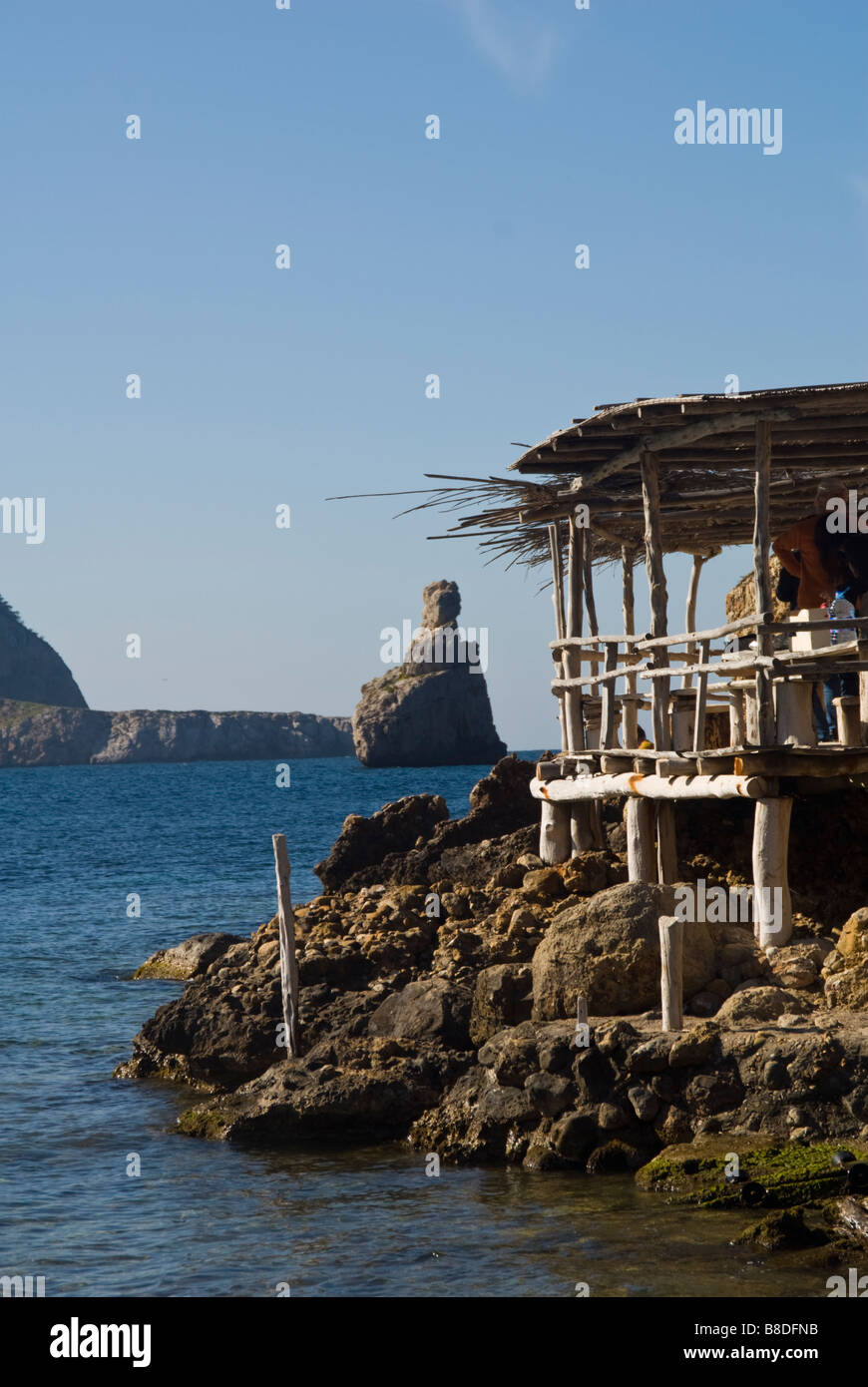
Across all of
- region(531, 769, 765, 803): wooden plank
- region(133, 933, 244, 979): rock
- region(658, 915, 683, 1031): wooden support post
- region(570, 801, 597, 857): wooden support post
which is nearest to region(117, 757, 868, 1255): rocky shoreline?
region(658, 915, 683, 1031): wooden support post

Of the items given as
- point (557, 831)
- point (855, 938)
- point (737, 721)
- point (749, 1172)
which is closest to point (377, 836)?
point (557, 831)

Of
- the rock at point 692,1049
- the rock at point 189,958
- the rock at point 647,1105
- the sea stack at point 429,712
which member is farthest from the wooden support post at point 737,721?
the sea stack at point 429,712

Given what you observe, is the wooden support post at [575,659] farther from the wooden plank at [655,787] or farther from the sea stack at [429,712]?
the sea stack at [429,712]

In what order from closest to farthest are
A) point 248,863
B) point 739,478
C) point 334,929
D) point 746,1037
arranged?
1. point 746,1037
2. point 739,478
3. point 334,929
4. point 248,863

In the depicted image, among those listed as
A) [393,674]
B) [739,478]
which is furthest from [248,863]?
[393,674]

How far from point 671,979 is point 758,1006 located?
795 mm

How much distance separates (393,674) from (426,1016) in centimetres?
13392

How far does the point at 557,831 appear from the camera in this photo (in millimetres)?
20219

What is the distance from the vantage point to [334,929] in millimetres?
20531

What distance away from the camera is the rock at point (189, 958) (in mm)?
27375

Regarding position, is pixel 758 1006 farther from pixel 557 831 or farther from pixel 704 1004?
pixel 557 831

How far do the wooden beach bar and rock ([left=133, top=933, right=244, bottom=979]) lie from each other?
8803mm

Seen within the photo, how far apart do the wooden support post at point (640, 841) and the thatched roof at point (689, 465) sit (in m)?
3.67
